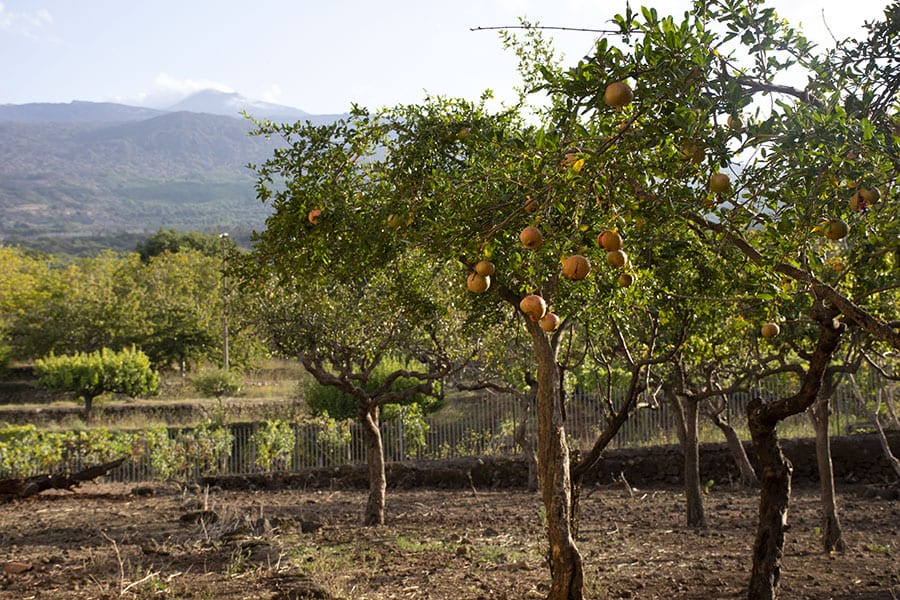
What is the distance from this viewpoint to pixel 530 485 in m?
14.0

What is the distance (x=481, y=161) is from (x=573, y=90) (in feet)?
6.13

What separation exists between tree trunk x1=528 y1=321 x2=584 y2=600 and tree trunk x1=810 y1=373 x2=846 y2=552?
3.03m

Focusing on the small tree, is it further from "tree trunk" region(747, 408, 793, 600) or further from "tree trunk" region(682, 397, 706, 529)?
"tree trunk" region(747, 408, 793, 600)

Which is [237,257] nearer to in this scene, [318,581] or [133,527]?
[318,581]

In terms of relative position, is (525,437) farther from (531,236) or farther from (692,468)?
(531,236)

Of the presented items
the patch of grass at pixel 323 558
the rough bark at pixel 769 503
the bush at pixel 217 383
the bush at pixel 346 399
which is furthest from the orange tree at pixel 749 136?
the bush at pixel 217 383

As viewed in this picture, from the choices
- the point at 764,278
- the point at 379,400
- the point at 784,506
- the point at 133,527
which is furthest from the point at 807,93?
the point at 133,527

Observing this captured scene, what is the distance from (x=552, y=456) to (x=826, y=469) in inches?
136

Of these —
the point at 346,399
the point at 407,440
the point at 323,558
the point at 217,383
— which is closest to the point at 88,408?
the point at 217,383

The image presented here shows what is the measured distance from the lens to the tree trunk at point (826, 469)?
7457mm

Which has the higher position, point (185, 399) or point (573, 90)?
point (573, 90)

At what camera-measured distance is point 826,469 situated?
761cm

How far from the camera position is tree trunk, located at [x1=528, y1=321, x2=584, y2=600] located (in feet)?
17.7

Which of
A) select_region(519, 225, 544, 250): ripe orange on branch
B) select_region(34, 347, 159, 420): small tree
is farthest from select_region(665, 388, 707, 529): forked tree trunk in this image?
select_region(34, 347, 159, 420): small tree
